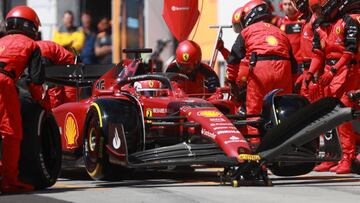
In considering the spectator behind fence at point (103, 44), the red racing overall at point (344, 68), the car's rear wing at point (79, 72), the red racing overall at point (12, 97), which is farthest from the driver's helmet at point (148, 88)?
the spectator behind fence at point (103, 44)

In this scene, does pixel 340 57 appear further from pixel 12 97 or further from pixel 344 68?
pixel 12 97

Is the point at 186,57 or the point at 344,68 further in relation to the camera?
the point at 186,57

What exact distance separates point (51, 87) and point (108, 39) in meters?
8.75

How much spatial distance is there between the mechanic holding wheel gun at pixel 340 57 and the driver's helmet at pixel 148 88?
178 centimetres

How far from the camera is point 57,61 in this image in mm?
15242

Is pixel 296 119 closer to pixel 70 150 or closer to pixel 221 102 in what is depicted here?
pixel 221 102

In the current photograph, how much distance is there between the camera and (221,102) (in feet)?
42.5

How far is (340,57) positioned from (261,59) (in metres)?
0.93

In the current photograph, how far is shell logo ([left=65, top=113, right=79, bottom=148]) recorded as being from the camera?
41.5 feet

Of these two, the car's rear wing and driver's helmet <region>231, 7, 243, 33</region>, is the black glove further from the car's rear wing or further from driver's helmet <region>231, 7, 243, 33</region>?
the car's rear wing

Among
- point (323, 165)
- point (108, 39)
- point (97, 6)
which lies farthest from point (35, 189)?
point (97, 6)

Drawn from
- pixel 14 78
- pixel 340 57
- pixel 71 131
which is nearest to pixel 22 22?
pixel 14 78

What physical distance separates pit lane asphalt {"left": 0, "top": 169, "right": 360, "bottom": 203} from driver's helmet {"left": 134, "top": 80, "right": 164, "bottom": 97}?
105 cm

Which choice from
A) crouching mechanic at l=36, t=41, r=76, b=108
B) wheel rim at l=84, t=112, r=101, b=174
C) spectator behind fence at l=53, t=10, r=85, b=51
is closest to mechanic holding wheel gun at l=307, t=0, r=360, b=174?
wheel rim at l=84, t=112, r=101, b=174
